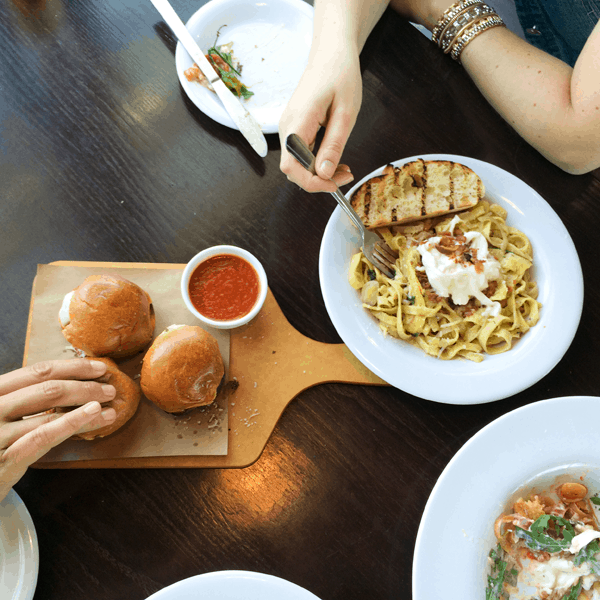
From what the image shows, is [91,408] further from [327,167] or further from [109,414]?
[327,167]

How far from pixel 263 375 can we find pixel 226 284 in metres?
0.39

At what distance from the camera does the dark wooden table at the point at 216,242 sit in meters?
1.64

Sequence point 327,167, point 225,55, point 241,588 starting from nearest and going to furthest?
point 241,588, point 327,167, point 225,55

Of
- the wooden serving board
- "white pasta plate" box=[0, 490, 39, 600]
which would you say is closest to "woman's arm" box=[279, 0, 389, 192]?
the wooden serving board

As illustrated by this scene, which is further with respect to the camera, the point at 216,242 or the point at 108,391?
the point at 216,242

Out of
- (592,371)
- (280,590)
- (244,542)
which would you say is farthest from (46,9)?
(592,371)

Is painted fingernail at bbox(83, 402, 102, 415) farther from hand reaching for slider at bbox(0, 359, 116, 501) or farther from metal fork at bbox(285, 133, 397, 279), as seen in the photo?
metal fork at bbox(285, 133, 397, 279)

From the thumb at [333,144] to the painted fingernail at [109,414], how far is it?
1.08 m

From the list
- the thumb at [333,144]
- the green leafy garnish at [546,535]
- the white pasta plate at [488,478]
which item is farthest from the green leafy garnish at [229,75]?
the green leafy garnish at [546,535]

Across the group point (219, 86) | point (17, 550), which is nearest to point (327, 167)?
point (219, 86)

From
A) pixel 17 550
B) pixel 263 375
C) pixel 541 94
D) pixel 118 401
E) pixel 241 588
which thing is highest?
pixel 118 401

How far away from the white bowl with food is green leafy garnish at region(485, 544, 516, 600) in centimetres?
120

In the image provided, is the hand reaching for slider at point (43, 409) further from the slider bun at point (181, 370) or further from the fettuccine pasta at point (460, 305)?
the fettuccine pasta at point (460, 305)

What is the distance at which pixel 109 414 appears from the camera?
152 cm
